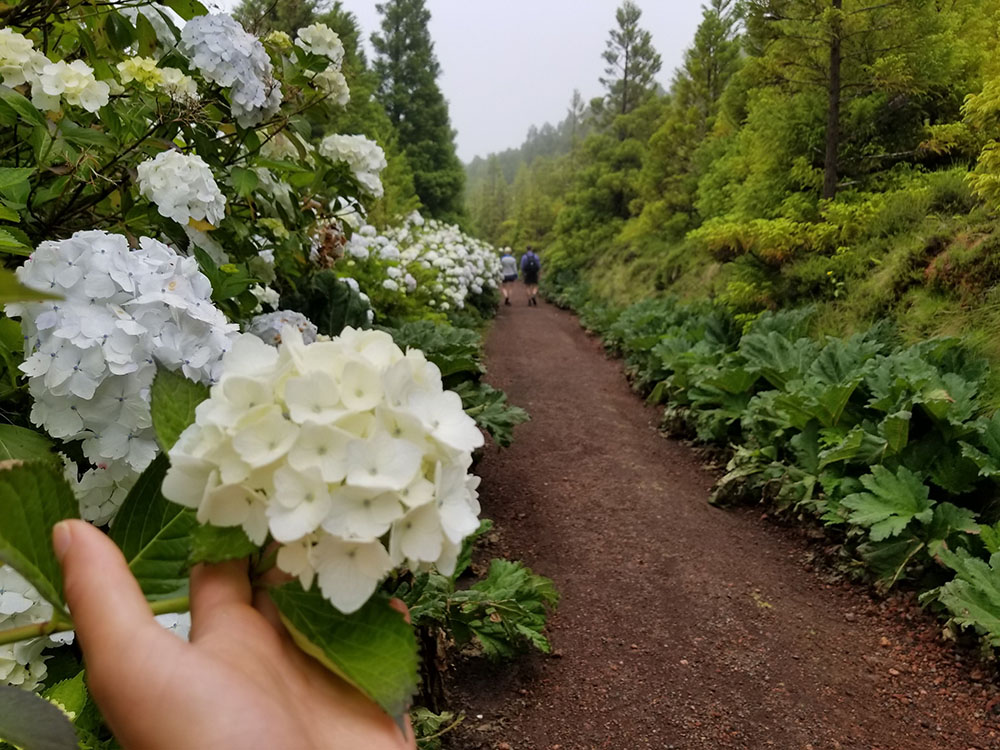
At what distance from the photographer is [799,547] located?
383 cm

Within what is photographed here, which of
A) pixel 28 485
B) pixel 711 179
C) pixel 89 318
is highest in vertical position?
pixel 711 179

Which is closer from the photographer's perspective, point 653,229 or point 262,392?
point 262,392

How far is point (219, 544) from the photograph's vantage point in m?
0.66

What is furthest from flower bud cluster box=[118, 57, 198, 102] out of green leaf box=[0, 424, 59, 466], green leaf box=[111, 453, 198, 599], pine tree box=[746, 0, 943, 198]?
pine tree box=[746, 0, 943, 198]

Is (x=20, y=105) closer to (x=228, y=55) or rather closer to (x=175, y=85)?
(x=175, y=85)

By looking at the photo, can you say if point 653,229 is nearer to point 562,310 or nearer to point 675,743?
point 562,310

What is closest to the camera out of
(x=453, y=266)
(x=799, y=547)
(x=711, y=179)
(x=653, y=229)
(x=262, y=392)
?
(x=262, y=392)

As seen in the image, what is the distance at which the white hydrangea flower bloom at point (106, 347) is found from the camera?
1.00m

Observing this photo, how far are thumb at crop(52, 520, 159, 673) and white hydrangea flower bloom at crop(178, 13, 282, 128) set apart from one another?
4.89 feet

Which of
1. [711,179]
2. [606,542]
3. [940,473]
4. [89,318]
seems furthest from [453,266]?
[89,318]

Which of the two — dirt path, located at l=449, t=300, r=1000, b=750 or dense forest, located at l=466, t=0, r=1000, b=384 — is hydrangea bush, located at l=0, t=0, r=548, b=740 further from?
dense forest, located at l=466, t=0, r=1000, b=384

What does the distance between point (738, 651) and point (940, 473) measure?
1.54 m

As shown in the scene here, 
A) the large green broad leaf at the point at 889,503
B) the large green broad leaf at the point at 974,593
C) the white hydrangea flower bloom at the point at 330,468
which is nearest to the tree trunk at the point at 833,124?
the large green broad leaf at the point at 889,503

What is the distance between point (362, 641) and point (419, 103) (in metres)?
24.1
